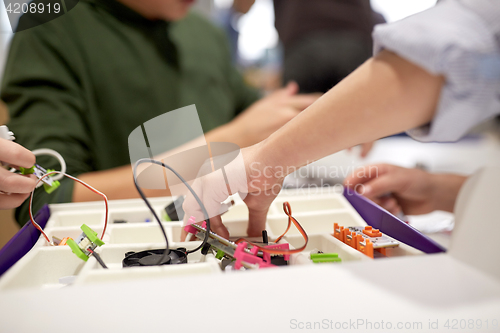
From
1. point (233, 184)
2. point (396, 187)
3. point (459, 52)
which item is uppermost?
point (459, 52)

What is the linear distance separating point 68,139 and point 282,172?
43 centimetres

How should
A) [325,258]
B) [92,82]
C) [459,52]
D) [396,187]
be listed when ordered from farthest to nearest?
[92,82] < [396,187] < [325,258] < [459,52]

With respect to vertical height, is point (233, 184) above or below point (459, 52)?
below

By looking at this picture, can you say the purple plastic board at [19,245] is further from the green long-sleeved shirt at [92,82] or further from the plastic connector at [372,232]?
the plastic connector at [372,232]

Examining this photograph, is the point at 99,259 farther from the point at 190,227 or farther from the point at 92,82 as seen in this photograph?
the point at 92,82

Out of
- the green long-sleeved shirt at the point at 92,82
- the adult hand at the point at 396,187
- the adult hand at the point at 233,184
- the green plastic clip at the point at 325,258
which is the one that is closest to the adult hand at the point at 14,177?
the green long-sleeved shirt at the point at 92,82

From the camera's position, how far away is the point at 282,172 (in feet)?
1.09

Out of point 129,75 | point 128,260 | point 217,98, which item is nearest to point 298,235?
point 128,260

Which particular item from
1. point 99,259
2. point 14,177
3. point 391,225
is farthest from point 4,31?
point 391,225

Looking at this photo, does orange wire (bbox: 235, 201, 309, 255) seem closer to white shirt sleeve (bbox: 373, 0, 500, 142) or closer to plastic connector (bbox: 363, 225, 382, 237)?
plastic connector (bbox: 363, 225, 382, 237)

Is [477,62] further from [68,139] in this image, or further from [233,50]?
[233,50]

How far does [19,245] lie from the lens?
0.32 meters

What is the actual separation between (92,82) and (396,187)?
2.07ft

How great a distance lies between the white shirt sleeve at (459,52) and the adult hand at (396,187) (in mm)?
291
